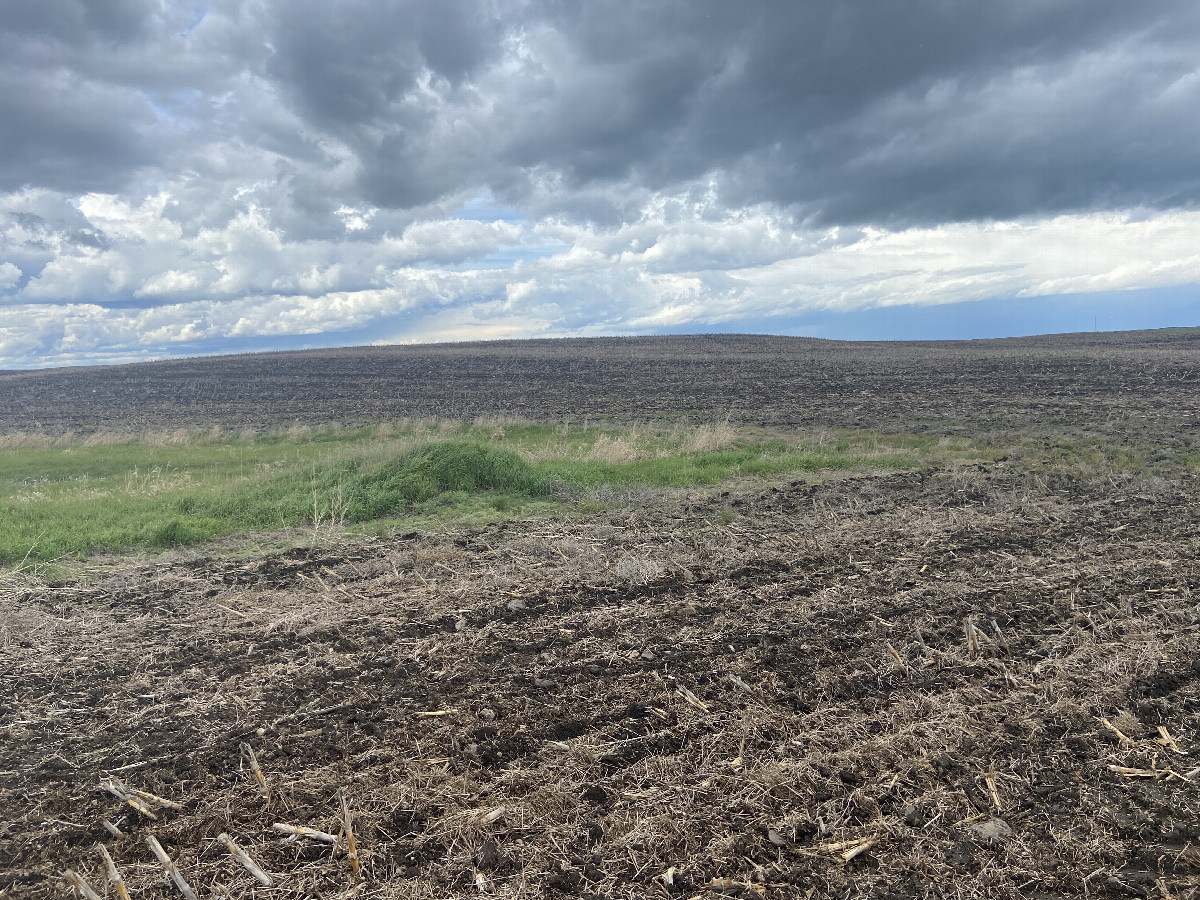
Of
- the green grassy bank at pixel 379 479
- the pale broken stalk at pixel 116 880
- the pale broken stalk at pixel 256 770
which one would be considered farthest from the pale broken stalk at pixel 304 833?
the green grassy bank at pixel 379 479

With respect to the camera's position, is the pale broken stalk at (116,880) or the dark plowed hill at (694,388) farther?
the dark plowed hill at (694,388)

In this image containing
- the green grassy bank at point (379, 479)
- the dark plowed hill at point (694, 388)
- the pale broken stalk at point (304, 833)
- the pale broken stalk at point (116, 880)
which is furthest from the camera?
the dark plowed hill at point (694, 388)

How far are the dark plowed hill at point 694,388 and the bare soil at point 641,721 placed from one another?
11489 millimetres

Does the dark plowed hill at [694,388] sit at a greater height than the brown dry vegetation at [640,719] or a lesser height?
greater

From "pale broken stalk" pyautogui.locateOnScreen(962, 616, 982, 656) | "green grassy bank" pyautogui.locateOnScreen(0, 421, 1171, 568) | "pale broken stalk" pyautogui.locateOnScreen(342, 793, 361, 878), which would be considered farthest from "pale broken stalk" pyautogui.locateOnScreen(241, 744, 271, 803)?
"green grassy bank" pyautogui.locateOnScreen(0, 421, 1171, 568)

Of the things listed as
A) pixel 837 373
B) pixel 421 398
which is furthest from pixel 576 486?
pixel 837 373

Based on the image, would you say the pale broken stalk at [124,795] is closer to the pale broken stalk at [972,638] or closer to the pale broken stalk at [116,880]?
the pale broken stalk at [116,880]

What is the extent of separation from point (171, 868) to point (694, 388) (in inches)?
1053

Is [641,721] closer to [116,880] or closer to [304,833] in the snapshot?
[304,833]

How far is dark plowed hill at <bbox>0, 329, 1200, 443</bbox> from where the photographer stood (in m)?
19.5

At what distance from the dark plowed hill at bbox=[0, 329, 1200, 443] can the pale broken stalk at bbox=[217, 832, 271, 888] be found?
54.1ft

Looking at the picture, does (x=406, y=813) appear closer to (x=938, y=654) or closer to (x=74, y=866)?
(x=74, y=866)

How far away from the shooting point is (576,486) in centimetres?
1148

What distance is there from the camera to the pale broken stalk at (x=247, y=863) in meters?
3.09
